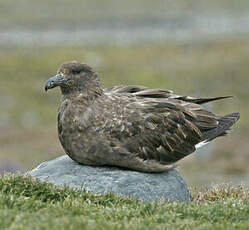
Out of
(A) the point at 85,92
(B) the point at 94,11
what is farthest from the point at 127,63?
(B) the point at 94,11

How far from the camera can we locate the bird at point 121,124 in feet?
37.8

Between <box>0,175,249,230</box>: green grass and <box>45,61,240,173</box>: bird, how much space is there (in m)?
1.31

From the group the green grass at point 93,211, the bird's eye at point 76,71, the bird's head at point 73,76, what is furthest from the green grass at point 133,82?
the green grass at point 93,211

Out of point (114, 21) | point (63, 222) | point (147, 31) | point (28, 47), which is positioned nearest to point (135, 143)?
point (63, 222)

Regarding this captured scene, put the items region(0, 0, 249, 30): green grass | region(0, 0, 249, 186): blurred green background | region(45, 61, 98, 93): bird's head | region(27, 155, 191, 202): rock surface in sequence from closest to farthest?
region(27, 155, 191, 202): rock surface → region(45, 61, 98, 93): bird's head → region(0, 0, 249, 186): blurred green background → region(0, 0, 249, 30): green grass

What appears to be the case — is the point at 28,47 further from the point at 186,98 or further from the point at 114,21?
the point at 186,98

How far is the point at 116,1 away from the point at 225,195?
13719 cm

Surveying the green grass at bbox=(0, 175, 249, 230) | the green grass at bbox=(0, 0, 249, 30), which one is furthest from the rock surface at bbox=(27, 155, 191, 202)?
the green grass at bbox=(0, 0, 249, 30)

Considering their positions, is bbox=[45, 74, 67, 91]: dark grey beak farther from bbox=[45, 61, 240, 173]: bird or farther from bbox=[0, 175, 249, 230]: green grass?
bbox=[0, 175, 249, 230]: green grass

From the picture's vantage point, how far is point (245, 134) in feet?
122

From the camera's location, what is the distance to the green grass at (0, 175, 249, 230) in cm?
828

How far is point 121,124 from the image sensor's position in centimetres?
1167

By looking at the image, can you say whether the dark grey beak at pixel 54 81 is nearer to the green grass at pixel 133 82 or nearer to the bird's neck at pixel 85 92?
the bird's neck at pixel 85 92

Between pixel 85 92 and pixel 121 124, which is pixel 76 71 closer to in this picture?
pixel 85 92
